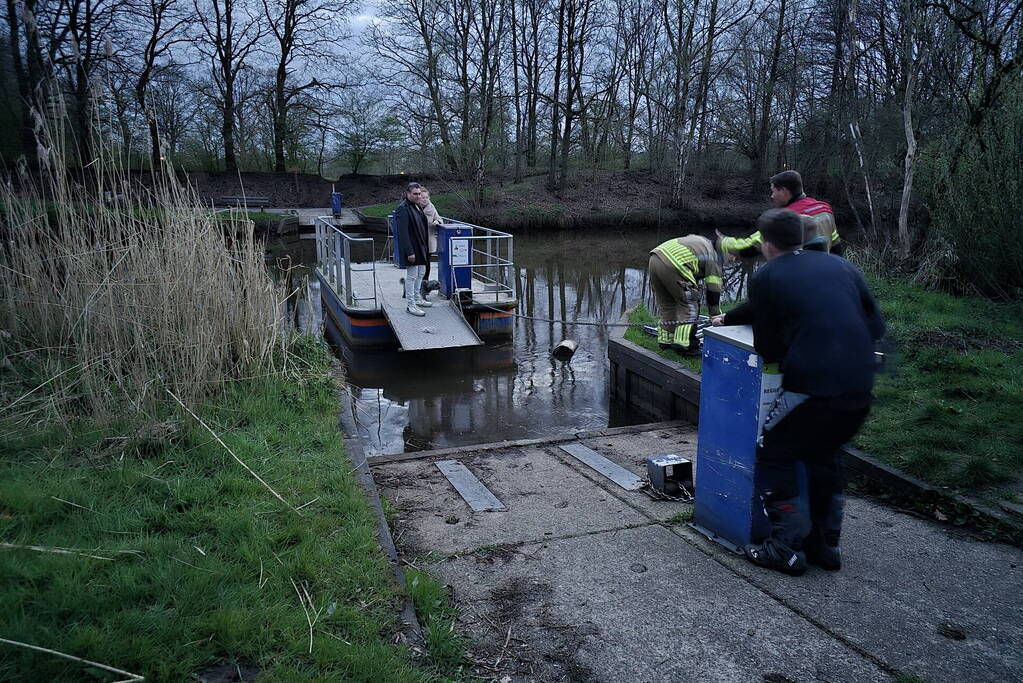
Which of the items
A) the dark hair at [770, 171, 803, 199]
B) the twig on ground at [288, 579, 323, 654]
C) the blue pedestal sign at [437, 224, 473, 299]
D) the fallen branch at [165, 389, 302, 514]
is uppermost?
the dark hair at [770, 171, 803, 199]

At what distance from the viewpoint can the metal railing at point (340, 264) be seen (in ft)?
36.7

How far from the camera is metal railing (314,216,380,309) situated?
11.2m

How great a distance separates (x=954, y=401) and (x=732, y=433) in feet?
9.85

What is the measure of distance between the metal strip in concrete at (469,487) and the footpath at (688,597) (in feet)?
0.12

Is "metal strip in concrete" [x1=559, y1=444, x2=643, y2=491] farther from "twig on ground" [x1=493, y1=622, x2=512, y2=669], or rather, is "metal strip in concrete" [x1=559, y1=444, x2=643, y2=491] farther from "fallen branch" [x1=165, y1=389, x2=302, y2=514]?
"fallen branch" [x1=165, y1=389, x2=302, y2=514]

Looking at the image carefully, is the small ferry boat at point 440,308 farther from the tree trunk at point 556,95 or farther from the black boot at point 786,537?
the tree trunk at point 556,95

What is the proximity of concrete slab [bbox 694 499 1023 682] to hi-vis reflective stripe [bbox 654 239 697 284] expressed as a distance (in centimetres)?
379

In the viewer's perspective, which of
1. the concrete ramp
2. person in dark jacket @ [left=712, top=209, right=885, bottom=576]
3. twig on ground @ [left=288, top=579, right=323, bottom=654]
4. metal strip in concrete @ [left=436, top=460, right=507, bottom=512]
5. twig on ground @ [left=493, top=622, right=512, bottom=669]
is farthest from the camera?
the concrete ramp

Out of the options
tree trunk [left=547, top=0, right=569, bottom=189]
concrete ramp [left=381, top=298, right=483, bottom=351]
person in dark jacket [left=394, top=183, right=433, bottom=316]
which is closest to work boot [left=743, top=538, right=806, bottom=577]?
concrete ramp [left=381, top=298, right=483, bottom=351]

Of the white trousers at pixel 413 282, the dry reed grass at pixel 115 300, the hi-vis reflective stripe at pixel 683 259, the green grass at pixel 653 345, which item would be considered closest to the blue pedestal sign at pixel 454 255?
the white trousers at pixel 413 282

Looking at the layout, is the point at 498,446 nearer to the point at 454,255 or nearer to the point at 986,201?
the point at 454,255

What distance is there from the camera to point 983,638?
3.05 metres

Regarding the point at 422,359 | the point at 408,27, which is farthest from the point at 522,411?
the point at 408,27

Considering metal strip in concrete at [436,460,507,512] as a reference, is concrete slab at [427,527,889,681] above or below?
above
